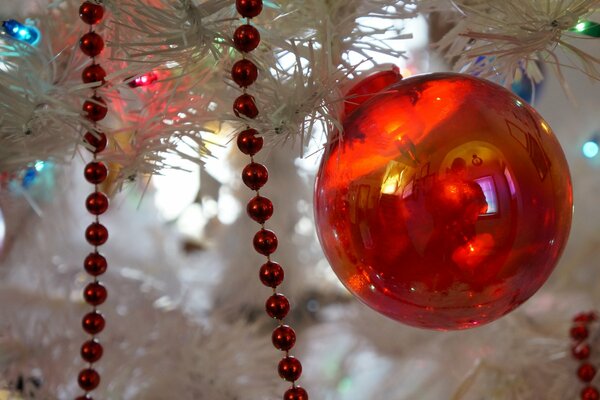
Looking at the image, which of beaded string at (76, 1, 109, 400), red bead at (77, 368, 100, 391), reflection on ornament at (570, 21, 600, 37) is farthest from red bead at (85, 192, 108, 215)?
reflection on ornament at (570, 21, 600, 37)

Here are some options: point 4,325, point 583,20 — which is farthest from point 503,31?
point 4,325

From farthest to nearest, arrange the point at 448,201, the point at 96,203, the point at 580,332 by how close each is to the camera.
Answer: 1. the point at 580,332
2. the point at 96,203
3. the point at 448,201

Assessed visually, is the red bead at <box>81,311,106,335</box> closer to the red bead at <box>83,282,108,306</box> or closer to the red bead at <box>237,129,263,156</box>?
the red bead at <box>83,282,108,306</box>

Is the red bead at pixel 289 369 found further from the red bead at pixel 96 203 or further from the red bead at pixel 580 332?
the red bead at pixel 580 332

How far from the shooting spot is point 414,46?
0.80 m

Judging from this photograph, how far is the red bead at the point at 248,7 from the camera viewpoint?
403 mm

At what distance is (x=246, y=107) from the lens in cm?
41

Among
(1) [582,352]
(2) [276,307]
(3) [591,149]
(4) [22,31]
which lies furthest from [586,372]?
(4) [22,31]

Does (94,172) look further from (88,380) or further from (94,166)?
(88,380)

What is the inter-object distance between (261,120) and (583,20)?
0.70 feet

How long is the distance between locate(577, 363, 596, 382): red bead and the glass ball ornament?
0.20 meters

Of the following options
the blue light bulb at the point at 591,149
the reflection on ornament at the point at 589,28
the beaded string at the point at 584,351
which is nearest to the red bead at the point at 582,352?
the beaded string at the point at 584,351

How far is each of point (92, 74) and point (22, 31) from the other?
0.08 m

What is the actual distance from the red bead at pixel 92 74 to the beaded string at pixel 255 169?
0.11 meters
